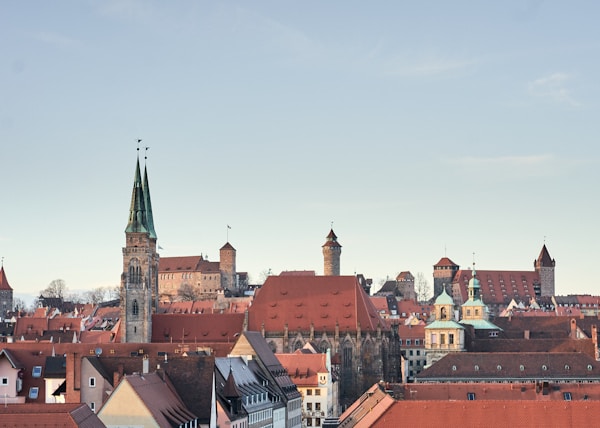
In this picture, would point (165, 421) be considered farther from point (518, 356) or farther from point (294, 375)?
point (518, 356)

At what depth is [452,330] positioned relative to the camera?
562 ft

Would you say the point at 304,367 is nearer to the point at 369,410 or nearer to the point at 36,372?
the point at 36,372

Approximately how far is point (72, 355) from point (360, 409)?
2261 centimetres

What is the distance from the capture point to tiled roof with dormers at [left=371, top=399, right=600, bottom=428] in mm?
75625

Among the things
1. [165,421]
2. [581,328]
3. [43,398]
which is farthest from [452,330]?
[165,421]

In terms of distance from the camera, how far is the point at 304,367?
136625 millimetres

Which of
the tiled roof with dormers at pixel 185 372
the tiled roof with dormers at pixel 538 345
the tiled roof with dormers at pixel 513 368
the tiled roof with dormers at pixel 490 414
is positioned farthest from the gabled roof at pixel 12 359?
the tiled roof with dormers at pixel 538 345

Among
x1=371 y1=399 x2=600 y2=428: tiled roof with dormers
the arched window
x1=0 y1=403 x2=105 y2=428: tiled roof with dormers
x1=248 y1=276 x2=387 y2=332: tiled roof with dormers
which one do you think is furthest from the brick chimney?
the arched window

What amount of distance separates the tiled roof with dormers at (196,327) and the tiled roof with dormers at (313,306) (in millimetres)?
2649

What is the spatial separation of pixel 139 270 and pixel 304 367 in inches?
1296

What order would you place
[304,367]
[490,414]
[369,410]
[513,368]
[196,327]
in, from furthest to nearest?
[196,327], [513,368], [304,367], [369,410], [490,414]

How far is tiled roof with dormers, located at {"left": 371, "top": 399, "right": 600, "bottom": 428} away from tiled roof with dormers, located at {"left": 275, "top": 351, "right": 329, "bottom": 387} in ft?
189

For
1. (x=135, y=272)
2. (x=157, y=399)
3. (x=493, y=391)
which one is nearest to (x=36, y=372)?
(x=157, y=399)

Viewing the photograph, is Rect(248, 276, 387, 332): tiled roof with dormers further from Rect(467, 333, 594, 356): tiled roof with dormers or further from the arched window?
Rect(467, 333, 594, 356): tiled roof with dormers
